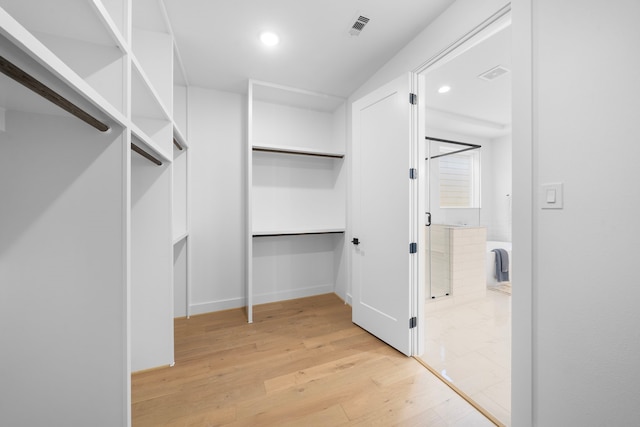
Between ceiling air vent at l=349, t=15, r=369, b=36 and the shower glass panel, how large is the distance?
178 centimetres

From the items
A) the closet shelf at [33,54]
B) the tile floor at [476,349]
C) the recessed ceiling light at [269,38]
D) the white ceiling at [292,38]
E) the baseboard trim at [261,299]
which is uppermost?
the recessed ceiling light at [269,38]

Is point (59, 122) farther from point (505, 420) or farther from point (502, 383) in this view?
point (502, 383)

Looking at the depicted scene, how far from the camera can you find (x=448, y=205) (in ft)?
12.1

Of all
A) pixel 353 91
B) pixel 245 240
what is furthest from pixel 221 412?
pixel 353 91

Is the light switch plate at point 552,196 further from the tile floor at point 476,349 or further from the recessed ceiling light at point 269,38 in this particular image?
the recessed ceiling light at point 269,38

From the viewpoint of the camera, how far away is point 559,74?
1093 mm

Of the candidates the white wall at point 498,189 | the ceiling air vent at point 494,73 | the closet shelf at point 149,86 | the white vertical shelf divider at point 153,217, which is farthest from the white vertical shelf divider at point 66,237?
the white wall at point 498,189

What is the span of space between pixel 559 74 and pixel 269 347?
8.43 feet

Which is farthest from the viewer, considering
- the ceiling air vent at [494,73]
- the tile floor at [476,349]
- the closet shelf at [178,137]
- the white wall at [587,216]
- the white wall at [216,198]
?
the white wall at [216,198]

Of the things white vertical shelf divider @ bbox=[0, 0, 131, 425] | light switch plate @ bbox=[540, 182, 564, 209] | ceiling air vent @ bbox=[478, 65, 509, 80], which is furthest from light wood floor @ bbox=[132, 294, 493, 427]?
ceiling air vent @ bbox=[478, 65, 509, 80]

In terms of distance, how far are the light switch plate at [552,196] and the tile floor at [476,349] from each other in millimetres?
1223

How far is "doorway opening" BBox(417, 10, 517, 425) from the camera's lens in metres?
1.78

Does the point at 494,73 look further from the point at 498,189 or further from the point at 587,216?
the point at 498,189

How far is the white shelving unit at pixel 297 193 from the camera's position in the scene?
3053 millimetres
